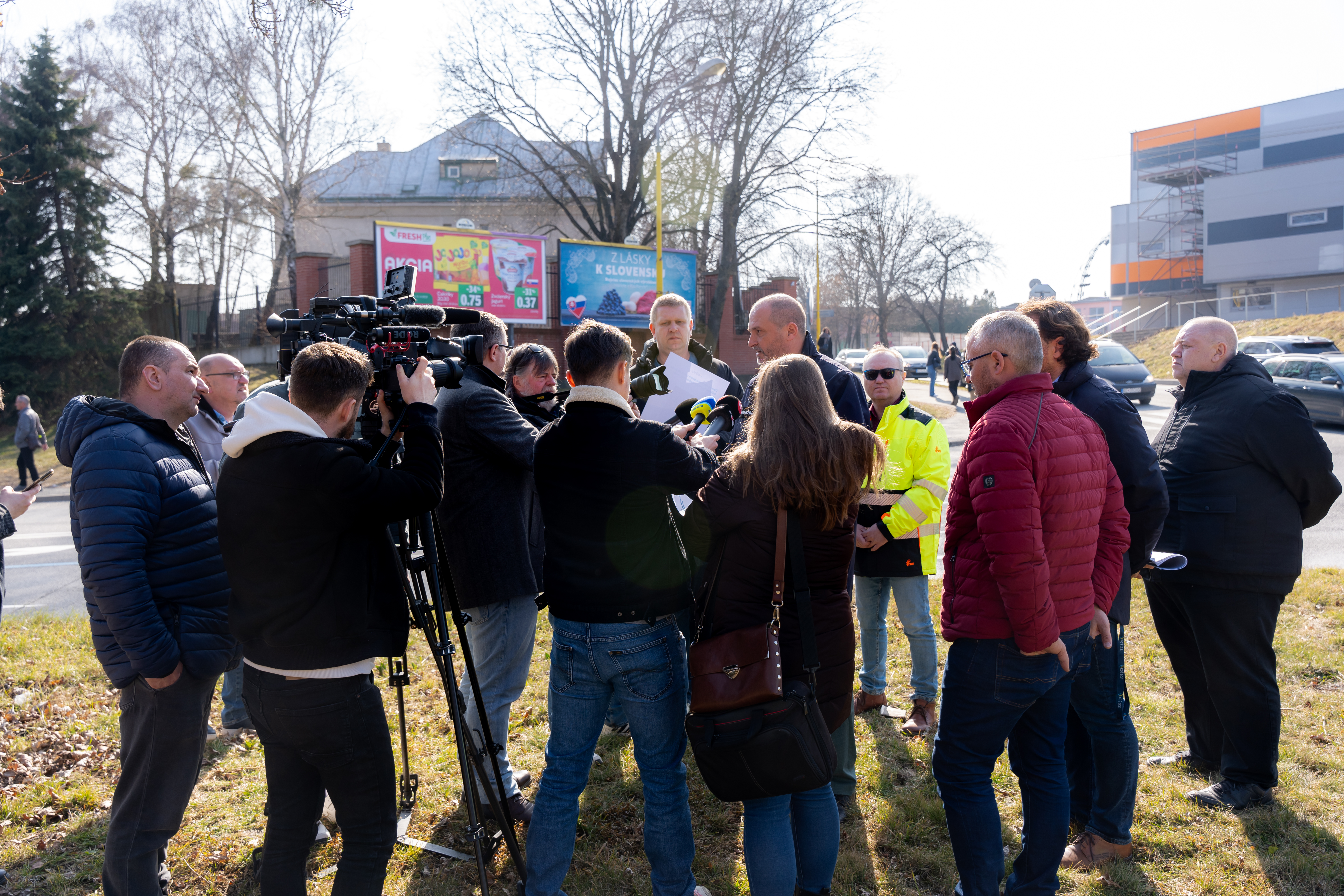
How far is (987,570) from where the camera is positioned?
2.71m

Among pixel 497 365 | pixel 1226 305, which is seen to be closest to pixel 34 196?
pixel 497 365

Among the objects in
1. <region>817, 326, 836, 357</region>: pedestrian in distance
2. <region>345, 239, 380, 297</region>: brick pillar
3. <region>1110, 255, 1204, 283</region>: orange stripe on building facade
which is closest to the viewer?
<region>345, 239, 380, 297</region>: brick pillar

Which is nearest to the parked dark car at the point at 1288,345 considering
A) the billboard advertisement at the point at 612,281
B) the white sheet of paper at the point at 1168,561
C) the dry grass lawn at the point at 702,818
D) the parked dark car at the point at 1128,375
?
the parked dark car at the point at 1128,375

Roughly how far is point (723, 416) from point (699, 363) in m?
1.72

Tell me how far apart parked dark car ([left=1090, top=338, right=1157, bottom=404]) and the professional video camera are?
797 inches

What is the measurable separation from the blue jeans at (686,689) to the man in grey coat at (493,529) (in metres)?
0.49

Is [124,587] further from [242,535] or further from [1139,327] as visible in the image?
[1139,327]

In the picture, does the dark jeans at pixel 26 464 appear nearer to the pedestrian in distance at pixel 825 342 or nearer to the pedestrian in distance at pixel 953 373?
the pedestrian in distance at pixel 825 342

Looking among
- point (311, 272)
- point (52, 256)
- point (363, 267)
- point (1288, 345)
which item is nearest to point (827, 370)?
point (363, 267)

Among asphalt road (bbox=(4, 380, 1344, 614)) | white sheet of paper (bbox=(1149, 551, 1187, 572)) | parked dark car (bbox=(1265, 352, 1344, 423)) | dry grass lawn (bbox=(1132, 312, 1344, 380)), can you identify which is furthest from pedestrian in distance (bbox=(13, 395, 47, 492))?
dry grass lawn (bbox=(1132, 312, 1344, 380))

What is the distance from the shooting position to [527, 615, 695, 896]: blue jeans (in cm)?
268

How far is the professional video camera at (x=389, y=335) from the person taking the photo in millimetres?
2613

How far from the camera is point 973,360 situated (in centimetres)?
285

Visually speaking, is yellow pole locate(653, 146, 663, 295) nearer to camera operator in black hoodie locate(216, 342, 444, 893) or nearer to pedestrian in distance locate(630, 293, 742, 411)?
pedestrian in distance locate(630, 293, 742, 411)
